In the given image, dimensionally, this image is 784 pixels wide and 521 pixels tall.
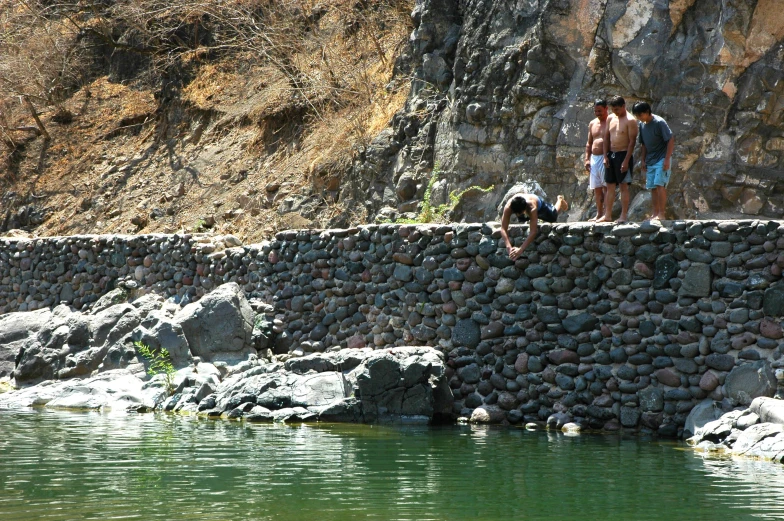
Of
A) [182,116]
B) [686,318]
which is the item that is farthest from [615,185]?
[182,116]

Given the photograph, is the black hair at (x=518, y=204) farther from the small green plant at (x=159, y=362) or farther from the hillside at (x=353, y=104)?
the small green plant at (x=159, y=362)

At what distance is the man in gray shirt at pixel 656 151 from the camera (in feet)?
34.6

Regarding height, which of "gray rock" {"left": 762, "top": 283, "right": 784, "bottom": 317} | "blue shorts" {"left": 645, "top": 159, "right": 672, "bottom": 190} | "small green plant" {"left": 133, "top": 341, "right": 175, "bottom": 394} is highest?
"blue shorts" {"left": 645, "top": 159, "right": 672, "bottom": 190}

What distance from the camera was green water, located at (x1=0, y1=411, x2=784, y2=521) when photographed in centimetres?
A: 645

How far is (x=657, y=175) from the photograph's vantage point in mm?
10586

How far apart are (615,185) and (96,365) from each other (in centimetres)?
709

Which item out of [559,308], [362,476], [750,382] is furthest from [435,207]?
[362,476]

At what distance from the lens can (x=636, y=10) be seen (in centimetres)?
1336

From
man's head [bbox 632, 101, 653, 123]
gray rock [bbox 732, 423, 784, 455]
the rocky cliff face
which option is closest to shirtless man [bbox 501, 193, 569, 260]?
man's head [bbox 632, 101, 653, 123]

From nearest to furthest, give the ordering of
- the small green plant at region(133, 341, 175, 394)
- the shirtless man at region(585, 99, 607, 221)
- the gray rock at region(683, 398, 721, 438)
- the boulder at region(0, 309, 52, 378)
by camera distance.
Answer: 1. the gray rock at region(683, 398, 721, 438)
2. the shirtless man at region(585, 99, 607, 221)
3. the small green plant at region(133, 341, 175, 394)
4. the boulder at region(0, 309, 52, 378)

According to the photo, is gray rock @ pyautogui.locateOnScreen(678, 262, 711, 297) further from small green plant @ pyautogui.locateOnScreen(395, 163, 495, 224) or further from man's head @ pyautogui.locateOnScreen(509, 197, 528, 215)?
small green plant @ pyautogui.locateOnScreen(395, 163, 495, 224)

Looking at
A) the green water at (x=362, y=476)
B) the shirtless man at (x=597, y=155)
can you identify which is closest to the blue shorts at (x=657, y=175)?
the shirtless man at (x=597, y=155)

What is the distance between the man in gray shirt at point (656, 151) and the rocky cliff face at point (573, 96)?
2.11m

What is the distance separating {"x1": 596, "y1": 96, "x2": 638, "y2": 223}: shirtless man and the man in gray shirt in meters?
0.15
